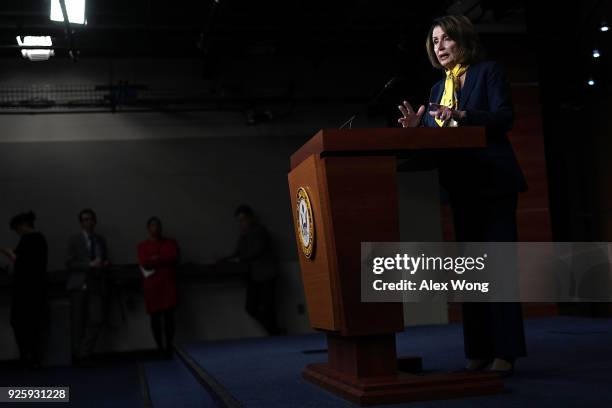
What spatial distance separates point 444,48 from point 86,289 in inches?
220

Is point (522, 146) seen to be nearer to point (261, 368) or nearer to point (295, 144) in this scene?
point (295, 144)

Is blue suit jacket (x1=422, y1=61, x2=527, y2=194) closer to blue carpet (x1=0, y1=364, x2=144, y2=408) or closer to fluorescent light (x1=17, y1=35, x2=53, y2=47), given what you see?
blue carpet (x1=0, y1=364, x2=144, y2=408)

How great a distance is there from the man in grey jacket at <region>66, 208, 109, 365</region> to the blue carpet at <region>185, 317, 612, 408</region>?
2322 mm

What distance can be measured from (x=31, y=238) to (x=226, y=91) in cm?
276

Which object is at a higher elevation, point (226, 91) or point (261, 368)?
point (226, 91)

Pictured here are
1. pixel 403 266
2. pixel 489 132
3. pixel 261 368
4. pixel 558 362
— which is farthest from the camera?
pixel 261 368

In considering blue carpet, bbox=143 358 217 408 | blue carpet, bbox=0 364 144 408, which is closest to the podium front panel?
blue carpet, bbox=143 358 217 408

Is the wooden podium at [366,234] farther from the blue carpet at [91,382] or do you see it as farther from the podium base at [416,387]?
the blue carpet at [91,382]

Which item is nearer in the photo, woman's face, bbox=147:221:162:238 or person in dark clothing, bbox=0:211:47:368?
person in dark clothing, bbox=0:211:47:368

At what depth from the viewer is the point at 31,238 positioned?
22.0 ft

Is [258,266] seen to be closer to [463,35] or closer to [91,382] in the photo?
[91,382]

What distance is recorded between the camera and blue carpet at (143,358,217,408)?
132 inches

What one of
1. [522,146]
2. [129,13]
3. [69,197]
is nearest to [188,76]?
[129,13]

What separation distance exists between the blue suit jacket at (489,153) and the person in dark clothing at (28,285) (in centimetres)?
519
